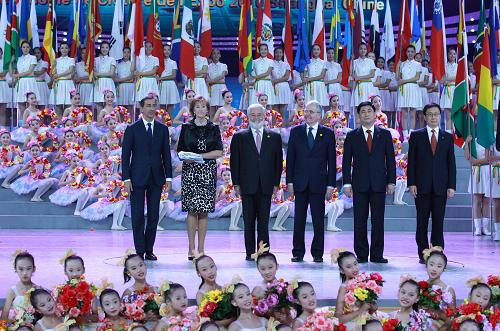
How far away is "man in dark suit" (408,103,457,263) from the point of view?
33.0 feet

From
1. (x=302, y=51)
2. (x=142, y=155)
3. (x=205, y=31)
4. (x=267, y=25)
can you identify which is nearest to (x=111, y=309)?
(x=142, y=155)

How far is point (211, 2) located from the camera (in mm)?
23922

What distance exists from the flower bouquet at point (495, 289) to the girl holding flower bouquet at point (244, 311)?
5.34 feet

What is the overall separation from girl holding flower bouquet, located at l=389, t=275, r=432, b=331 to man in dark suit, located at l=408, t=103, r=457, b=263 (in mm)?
2691

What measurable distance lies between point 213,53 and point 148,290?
37.8 feet

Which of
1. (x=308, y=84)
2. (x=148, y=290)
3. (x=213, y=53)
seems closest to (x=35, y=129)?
(x=213, y=53)

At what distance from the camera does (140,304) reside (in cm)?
750

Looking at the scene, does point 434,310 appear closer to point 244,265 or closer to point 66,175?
point 244,265

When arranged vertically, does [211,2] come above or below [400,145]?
above

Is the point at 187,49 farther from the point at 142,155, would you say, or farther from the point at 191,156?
the point at 191,156

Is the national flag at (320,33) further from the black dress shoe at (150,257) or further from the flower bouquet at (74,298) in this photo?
the flower bouquet at (74,298)

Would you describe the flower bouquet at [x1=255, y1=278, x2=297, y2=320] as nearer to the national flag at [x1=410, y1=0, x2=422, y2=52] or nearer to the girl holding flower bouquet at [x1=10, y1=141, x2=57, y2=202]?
the girl holding flower bouquet at [x1=10, y1=141, x2=57, y2=202]

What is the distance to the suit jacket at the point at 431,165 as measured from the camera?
33.0ft

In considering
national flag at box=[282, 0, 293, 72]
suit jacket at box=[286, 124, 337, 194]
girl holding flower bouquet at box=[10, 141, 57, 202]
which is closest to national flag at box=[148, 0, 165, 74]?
national flag at box=[282, 0, 293, 72]
